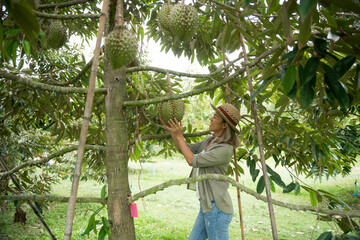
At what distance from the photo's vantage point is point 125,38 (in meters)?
1.09

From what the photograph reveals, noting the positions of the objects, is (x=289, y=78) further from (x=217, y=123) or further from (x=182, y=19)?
(x=217, y=123)

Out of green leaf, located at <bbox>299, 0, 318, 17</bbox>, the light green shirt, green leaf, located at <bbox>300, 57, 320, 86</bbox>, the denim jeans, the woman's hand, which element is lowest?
the denim jeans

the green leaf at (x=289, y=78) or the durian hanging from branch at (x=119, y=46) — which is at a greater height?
the durian hanging from branch at (x=119, y=46)

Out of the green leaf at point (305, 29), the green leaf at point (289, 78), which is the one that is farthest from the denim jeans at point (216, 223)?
the green leaf at point (305, 29)

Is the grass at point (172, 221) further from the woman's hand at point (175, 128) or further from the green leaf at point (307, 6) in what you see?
the green leaf at point (307, 6)

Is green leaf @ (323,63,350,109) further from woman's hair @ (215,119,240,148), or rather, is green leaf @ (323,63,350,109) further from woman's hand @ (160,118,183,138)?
woman's hair @ (215,119,240,148)

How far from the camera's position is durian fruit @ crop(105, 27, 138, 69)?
1.08 metres

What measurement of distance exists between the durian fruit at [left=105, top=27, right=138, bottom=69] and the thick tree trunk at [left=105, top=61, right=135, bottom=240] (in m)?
0.26

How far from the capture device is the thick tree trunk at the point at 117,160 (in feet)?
4.11

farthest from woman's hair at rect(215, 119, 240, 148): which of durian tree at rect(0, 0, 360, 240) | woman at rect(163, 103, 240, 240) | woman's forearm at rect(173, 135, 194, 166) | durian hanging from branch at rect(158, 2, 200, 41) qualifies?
durian hanging from branch at rect(158, 2, 200, 41)

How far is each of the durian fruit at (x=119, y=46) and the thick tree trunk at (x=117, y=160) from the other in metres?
0.26

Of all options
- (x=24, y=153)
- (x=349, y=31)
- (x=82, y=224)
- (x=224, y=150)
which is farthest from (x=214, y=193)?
(x=82, y=224)

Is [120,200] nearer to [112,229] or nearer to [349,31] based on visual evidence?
[112,229]

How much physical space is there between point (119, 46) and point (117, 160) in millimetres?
545
